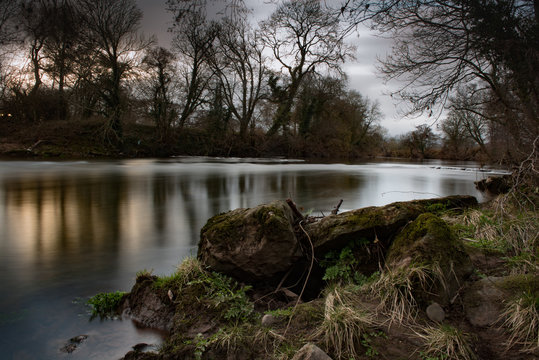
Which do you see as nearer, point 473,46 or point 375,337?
point 375,337

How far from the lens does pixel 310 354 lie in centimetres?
233

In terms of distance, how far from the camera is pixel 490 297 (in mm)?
2990

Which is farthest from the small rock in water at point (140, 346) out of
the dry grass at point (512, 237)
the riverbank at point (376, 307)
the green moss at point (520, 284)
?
the dry grass at point (512, 237)

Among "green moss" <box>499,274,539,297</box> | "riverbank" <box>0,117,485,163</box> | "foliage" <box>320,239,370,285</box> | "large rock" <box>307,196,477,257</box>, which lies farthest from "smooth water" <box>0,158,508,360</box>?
"riverbank" <box>0,117,485,163</box>

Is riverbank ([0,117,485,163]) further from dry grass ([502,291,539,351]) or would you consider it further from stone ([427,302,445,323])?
stone ([427,302,445,323])

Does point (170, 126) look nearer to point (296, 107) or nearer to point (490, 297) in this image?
point (296, 107)

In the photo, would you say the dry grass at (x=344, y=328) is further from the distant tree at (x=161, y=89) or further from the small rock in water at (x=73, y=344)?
the distant tree at (x=161, y=89)

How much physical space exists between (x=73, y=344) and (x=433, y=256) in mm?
3512

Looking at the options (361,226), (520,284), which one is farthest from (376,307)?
(520,284)

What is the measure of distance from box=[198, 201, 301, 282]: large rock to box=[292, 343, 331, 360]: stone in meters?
1.46

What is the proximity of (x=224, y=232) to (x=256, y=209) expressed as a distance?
47 centimetres

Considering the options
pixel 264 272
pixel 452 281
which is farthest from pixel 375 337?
pixel 264 272

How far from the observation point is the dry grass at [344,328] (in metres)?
2.57

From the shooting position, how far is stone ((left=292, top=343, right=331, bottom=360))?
232 cm
